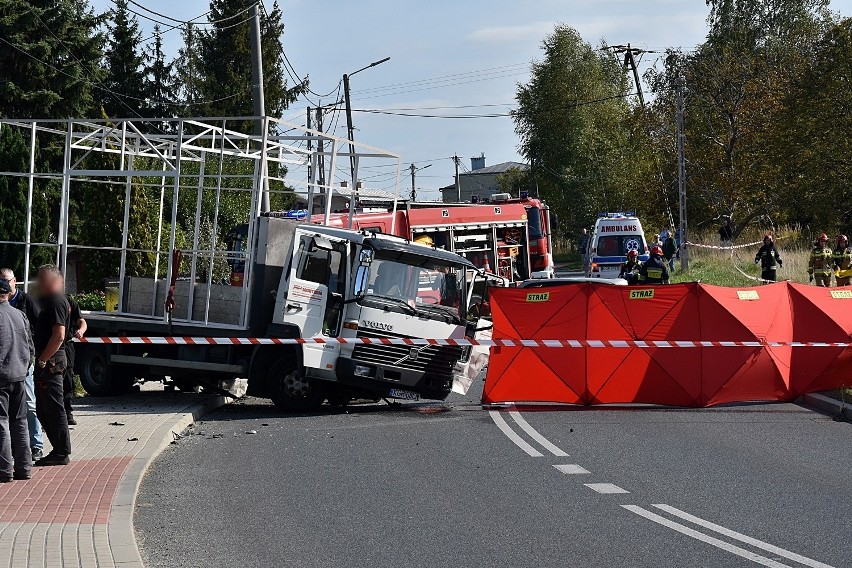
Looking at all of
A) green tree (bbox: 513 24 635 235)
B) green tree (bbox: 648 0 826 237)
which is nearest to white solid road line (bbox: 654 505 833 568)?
green tree (bbox: 648 0 826 237)

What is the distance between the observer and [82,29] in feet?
142

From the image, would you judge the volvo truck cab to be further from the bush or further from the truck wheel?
the bush

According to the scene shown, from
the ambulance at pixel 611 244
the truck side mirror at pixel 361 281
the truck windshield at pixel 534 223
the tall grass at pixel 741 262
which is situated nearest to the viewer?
the truck side mirror at pixel 361 281

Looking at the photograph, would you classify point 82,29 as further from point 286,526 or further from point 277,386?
point 286,526

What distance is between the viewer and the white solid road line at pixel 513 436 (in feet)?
36.9

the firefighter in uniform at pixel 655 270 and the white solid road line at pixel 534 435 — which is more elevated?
the firefighter in uniform at pixel 655 270

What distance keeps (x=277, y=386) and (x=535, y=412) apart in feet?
10.9

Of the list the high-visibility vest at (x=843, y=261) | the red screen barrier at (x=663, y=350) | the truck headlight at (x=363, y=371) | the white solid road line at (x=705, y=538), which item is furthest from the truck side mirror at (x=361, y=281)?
the high-visibility vest at (x=843, y=261)

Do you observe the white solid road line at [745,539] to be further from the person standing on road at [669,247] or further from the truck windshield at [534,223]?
the person standing on road at [669,247]

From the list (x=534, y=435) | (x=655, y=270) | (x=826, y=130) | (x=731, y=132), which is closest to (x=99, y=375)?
(x=534, y=435)

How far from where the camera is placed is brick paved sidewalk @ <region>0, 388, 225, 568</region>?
682cm

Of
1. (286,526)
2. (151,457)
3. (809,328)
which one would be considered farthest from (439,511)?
(809,328)

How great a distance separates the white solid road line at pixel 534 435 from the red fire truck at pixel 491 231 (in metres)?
15.1

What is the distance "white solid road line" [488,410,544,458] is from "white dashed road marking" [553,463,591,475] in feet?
2.02
